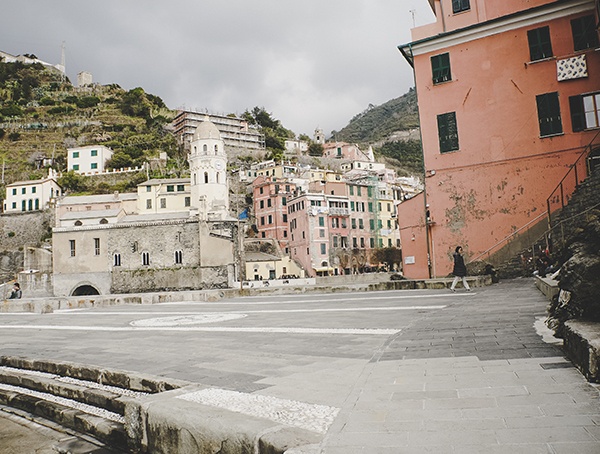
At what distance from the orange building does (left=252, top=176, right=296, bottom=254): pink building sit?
46.3 metres

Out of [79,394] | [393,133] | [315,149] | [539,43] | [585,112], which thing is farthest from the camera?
[393,133]

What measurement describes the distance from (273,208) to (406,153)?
76177mm

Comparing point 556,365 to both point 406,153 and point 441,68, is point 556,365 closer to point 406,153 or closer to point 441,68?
point 441,68

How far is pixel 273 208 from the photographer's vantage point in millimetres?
68625

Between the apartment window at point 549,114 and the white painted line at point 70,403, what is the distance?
19.3 m

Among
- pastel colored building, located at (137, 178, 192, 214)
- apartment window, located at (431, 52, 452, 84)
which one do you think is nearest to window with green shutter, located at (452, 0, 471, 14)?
apartment window, located at (431, 52, 452, 84)

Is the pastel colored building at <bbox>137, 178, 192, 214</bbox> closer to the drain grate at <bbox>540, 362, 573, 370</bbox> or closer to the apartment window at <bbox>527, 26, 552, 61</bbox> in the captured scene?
the apartment window at <bbox>527, 26, 552, 61</bbox>

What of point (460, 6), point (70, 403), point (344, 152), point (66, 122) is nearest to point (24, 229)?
point (66, 122)

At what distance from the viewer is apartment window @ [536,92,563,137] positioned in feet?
59.7

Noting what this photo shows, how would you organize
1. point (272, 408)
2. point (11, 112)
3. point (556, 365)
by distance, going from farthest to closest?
point (11, 112), point (556, 365), point (272, 408)

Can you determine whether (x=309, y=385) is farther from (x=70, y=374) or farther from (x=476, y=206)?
(x=476, y=206)

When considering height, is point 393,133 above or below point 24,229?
above

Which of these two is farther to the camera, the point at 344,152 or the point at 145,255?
the point at 344,152

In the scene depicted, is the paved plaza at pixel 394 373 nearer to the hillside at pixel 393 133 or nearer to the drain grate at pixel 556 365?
the drain grate at pixel 556 365
